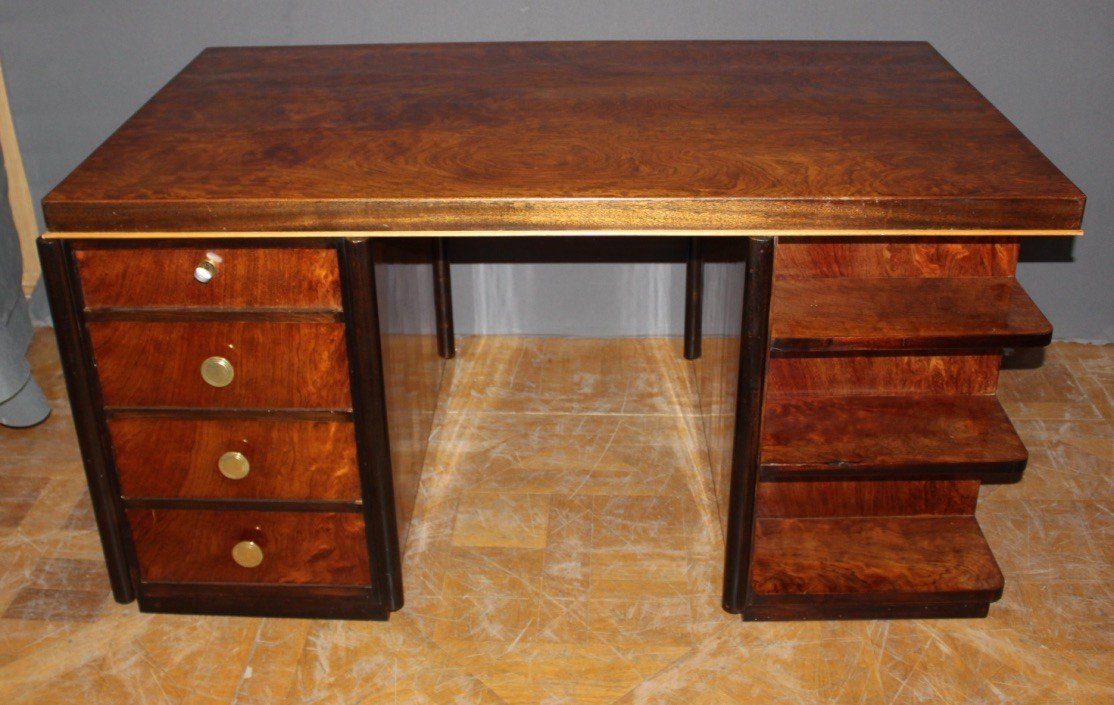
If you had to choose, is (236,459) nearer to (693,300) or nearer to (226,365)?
(226,365)

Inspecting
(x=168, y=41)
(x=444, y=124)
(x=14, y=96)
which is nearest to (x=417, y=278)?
(x=444, y=124)

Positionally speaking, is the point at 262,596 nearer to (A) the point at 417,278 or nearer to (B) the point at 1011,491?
(A) the point at 417,278

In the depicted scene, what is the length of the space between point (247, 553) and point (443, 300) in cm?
75

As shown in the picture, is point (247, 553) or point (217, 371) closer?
point (217, 371)

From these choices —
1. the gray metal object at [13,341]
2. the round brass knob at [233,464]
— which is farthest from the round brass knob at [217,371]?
the gray metal object at [13,341]

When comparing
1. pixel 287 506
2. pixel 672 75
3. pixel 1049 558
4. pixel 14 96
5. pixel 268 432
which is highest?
pixel 672 75

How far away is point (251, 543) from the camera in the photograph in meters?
1.69

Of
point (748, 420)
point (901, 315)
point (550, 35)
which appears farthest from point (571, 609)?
point (550, 35)

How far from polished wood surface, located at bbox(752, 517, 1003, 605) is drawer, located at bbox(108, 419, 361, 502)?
0.60 meters

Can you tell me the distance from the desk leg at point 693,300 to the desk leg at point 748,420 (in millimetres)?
681

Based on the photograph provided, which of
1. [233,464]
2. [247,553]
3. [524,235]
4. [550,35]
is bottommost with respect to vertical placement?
[247,553]

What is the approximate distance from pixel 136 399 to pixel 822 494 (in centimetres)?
100

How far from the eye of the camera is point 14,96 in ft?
7.56

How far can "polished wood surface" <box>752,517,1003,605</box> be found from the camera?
1.73 m
